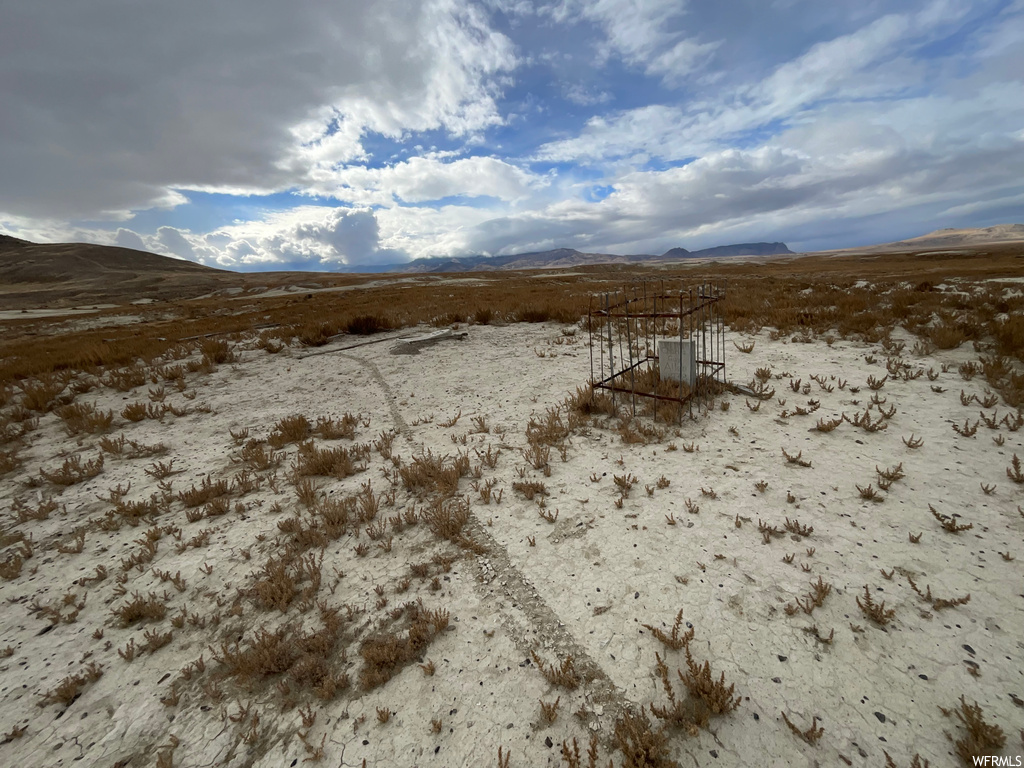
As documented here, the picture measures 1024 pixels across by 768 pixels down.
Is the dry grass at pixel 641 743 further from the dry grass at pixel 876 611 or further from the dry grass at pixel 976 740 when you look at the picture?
the dry grass at pixel 876 611

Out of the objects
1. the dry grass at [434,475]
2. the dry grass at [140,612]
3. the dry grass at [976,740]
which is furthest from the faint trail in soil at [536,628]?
Answer: the dry grass at [140,612]

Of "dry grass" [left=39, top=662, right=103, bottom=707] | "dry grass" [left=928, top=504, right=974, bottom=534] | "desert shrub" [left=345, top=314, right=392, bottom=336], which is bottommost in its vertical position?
"dry grass" [left=39, top=662, right=103, bottom=707]

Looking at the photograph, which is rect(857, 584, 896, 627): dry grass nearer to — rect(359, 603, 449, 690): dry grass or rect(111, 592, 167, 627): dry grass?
rect(359, 603, 449, 690): dry grass

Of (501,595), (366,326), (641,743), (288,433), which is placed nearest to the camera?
(641,743)

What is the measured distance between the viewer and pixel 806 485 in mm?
5281

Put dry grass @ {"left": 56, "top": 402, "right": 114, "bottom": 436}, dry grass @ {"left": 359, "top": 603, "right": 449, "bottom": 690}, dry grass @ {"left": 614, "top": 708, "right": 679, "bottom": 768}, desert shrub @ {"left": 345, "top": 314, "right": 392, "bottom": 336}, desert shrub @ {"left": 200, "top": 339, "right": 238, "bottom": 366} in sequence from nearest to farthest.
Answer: dry grass @ {"left": 614, "top": 708, "right": 679, "bottom": 768} → dry grass @ {"left": 359, "top": 603, "right": 449, "bottom": 690} → dry grass @ {"left": 56, "top": 402, "right": 114, "bottom": 436} → desert shrub @ {"left": 200, "top": 339, "right": 238, "bottom": 366} → desert shrub @ {"left": 345, "top": 314, "right": 392, "bottom": 336}

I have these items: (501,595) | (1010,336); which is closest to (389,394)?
(501,595)

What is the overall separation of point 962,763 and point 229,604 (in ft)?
20.0

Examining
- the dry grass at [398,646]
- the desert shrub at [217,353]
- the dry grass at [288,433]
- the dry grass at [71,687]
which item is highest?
the desert shrub at [217,353]

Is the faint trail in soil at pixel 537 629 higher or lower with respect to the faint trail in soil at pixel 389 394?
lower

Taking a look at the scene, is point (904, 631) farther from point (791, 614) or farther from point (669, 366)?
point (669, 366)

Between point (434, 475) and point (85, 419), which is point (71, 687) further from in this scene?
point (85, 419)

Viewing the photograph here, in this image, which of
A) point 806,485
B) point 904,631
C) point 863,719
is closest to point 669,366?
point 806,485

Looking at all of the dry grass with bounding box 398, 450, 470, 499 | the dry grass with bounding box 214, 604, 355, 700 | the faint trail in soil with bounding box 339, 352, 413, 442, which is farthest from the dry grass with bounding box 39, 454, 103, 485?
the dry grass with bounding box 214, 604, 355, 700
